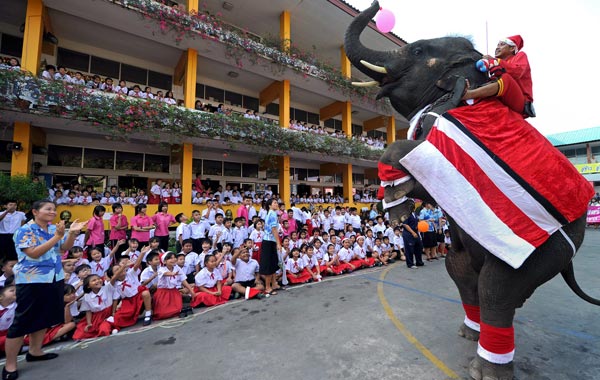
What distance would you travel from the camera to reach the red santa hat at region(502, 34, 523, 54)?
7.99ft

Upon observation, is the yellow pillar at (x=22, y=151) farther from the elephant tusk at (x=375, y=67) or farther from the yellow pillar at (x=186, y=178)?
the elephant tusk at (x=375, y=67)

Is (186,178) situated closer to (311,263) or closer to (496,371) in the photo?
(311,263)

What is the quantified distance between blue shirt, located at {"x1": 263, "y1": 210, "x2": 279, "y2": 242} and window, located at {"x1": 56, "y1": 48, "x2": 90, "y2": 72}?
1004 cm

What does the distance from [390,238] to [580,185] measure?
6.75 meters

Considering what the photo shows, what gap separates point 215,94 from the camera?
1259 cm

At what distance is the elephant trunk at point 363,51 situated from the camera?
2414mm

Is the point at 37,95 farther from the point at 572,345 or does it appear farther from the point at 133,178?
the point at 572,345

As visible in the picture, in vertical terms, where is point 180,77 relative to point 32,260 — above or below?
above

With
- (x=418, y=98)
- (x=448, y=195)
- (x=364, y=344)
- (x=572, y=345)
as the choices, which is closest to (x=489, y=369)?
(x=364, y=344)

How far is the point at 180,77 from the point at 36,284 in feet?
34.3

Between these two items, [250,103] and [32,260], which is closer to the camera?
[32,260]

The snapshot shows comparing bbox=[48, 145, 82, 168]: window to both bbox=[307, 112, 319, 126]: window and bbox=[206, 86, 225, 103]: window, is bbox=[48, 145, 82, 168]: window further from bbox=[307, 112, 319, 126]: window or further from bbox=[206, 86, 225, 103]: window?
bbox=[307, 112, 319, 126]: window

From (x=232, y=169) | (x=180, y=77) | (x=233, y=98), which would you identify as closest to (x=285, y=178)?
(x=232, y=169)

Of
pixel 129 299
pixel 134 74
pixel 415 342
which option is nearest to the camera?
pixel 415 342
